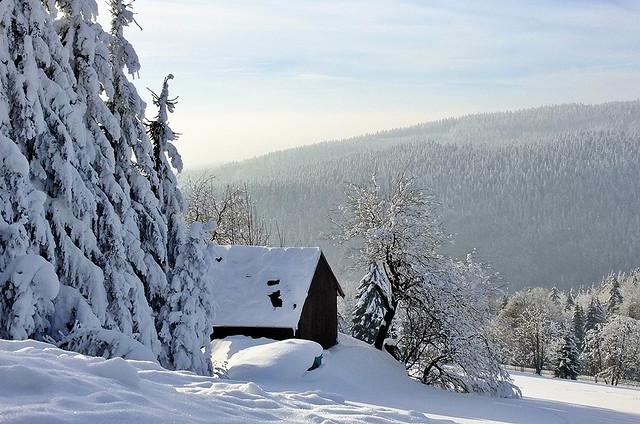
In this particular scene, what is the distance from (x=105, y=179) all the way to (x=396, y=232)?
15.8 m

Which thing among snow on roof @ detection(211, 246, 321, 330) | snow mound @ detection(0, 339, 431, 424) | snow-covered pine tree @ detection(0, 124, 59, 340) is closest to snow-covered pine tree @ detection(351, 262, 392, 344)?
snow on roof @ detection(211, 246, 321, 330)

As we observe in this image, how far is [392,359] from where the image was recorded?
27.0 m

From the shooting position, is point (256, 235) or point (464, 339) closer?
point (464, 339)

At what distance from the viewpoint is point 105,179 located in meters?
13.2

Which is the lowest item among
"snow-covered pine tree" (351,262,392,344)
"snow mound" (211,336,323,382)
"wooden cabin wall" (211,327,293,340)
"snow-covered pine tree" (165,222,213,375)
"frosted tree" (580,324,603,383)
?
"frosted tree" (580,324,603,383)

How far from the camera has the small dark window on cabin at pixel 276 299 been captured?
27980 mm

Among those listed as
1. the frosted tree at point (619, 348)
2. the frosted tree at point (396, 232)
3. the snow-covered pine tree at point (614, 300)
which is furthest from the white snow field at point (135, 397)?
the snow-covered pine tree at point (614, 300)

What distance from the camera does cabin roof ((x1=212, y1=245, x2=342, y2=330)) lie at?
27.3 m

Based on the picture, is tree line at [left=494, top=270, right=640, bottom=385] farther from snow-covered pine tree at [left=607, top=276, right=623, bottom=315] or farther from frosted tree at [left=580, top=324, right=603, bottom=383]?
snow-covered pine tree at [left=607, top=276, right=623, bottom=315]

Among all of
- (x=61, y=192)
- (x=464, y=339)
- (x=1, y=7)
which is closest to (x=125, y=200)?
(x=61, y=192)

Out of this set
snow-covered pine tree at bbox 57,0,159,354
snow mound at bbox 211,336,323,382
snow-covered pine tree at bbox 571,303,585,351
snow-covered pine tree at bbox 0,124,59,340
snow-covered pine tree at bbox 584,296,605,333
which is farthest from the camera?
snow-covered pine tree at bbox 584,296,605,333

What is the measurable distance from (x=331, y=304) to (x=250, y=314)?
5086mm

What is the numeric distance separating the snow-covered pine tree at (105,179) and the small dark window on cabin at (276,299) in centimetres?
1441

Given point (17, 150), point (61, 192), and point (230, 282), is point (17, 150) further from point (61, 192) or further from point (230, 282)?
point (230, 282)
